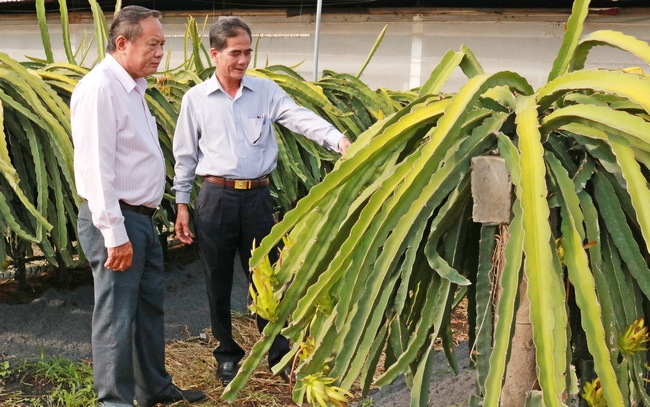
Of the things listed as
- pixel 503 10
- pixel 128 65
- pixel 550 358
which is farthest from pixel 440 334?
pixel 503 10

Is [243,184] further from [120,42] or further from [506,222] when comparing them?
[506,222]

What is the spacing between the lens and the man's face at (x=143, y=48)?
7.98 feet

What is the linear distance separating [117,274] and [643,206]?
1.68 meters

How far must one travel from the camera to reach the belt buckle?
294cm

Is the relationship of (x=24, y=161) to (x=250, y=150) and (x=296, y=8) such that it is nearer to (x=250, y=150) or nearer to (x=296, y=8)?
(x=250, y=150)

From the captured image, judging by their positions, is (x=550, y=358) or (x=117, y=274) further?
(x=117, y=274)

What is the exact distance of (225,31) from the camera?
2863 mm

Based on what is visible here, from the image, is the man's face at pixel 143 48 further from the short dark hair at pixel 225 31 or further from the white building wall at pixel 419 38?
the white building wall at pixel 419 38

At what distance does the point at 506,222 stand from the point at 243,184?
5.38ft

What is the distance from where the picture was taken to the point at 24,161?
3191 millimetres

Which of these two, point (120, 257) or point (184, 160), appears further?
point (184, 160)

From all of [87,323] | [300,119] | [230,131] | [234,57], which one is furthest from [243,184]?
[87,323]

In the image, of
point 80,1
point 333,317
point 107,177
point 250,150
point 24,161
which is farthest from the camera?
point 80,1

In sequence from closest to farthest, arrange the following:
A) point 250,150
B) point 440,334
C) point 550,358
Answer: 1. point 550,358
2. point 440,334
3. point 250,150
